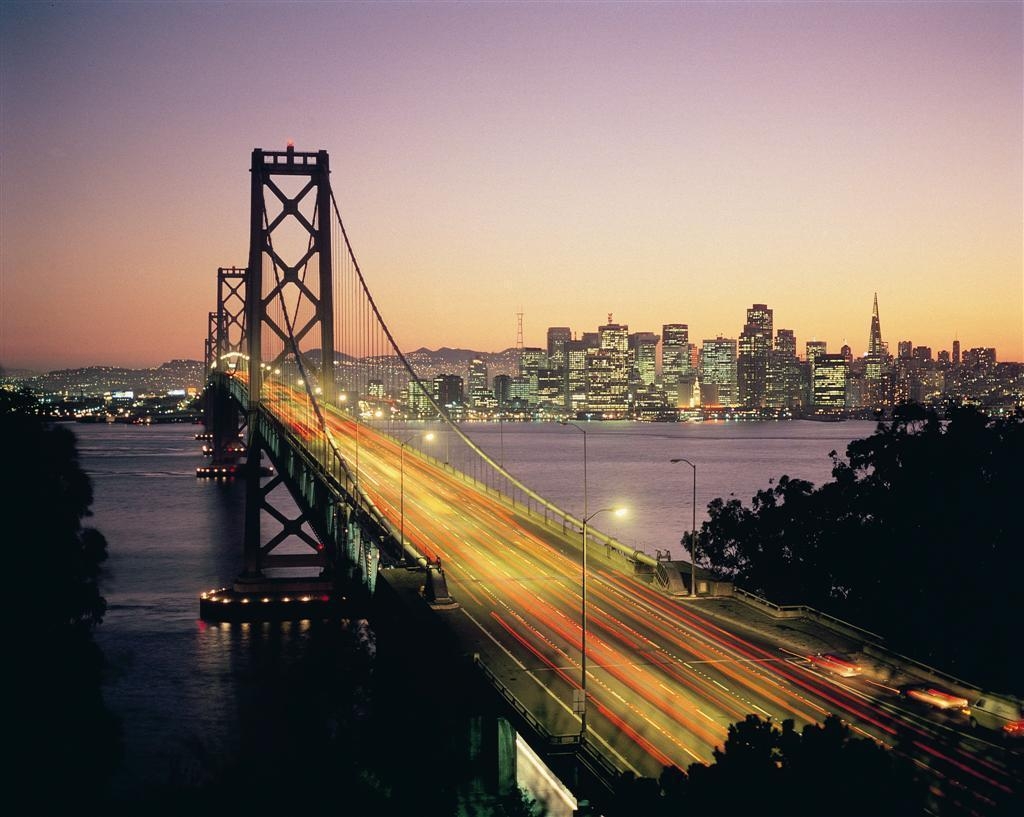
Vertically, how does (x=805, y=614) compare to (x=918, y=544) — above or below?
below

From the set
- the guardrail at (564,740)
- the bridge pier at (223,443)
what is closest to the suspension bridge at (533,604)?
the guardrail at (564,740)

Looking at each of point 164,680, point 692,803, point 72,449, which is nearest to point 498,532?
point 164,680

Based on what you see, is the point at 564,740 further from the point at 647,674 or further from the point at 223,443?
the point at 223,443

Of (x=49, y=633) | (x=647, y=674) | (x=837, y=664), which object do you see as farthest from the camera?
(x=49, y=633)

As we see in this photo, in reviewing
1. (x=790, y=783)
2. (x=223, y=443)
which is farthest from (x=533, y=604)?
(x=223, y=443)

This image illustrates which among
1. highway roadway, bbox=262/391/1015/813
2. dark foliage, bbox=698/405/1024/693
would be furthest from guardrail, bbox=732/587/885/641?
dark foliage, bbox=698/405/1024/693

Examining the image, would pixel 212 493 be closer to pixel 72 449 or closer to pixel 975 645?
pixel 72 449

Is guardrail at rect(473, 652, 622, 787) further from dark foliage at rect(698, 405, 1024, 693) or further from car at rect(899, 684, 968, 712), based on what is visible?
dark foliage at rect(698, 405, 1024, 693)
